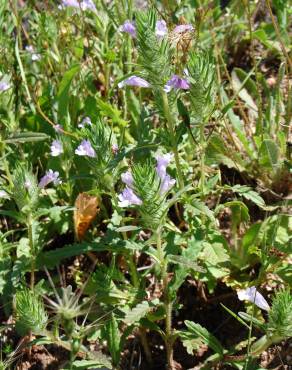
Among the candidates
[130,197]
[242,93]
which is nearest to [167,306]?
[130,197]

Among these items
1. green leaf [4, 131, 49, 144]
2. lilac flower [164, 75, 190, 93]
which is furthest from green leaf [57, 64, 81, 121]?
lilac flower [164, 75, 190, 93]

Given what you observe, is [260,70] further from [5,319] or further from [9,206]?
[5,319]

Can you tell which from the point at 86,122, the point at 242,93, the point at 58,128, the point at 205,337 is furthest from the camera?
the point at 242,93

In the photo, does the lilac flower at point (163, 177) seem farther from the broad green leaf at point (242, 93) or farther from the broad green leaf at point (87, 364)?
the broad green leaf at point (242, 93)

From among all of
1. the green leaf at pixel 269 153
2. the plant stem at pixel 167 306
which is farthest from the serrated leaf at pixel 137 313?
the green leaf at pixel 269 153

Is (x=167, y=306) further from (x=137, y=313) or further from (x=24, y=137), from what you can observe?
(x=24, y=137)

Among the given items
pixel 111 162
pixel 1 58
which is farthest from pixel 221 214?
pixel 1 58

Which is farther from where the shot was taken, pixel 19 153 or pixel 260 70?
pixel 260 70

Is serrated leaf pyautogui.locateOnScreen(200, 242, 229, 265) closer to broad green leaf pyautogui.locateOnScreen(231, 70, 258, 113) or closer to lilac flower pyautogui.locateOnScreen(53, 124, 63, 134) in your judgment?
lilac flower pyautogui.locateOnScreen(53, 124, 63, 134)
